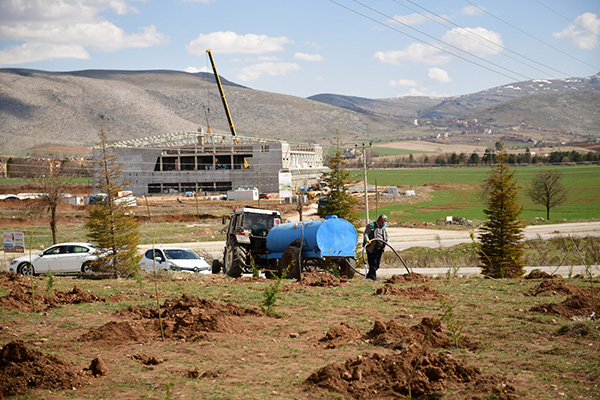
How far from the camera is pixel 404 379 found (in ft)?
22.9

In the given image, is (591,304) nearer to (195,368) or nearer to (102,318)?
(195,368)

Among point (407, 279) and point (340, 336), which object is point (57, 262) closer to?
point (407, 279)

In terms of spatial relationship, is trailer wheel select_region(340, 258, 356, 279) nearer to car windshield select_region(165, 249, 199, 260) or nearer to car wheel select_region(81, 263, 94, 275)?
car windshield select_region(165, 249, 199, 260)

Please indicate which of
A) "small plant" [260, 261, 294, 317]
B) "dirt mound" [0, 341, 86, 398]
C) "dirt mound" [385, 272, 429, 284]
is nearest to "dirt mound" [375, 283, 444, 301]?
"dirt mound" [385, 272, 429, 284]

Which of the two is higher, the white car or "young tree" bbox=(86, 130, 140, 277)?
"young tree" bbox=(86, 130, 140, 277)

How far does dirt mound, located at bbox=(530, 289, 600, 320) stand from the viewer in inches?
415

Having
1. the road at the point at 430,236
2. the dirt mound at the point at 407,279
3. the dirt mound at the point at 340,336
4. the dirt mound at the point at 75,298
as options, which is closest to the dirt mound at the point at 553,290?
the dirt mound at the point at 407,279

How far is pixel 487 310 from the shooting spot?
1157 centimetres

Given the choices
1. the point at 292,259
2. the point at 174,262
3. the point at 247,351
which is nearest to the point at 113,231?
the point at 174,262

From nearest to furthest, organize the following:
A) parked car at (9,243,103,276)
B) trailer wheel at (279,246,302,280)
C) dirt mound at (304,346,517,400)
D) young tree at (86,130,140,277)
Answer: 1. dirt mound at (304,346,517,400)
2. trailer wheel at (279,246,302,280)
3. young tree at (86,130,140,277)
4. parked car at (9,243,103,276)

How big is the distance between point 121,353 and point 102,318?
297 centimetres

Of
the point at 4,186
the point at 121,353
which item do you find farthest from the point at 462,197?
the point at 121,353

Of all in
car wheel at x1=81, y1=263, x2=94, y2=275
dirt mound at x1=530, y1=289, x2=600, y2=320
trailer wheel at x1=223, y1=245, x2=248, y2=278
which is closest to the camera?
dirt mound at x1=530, y1=289, x2=600, y2=320

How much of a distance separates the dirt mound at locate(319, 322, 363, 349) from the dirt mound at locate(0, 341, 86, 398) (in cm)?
380
